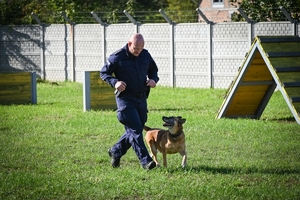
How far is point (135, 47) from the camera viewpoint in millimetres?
9102

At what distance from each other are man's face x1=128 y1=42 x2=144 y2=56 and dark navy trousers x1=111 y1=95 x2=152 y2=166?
60 cm

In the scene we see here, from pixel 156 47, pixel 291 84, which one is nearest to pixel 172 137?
pixel 291 84

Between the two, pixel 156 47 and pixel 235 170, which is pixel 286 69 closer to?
pixel 235 170

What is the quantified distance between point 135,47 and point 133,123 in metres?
0.98

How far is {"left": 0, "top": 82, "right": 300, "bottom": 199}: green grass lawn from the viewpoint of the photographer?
8.02 m

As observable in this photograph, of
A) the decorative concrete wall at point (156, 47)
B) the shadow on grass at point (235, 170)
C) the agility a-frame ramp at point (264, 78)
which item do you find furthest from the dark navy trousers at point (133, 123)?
the decorative concrete wall at point (156, 47)

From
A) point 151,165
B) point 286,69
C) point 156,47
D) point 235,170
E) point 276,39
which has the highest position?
point 276,39

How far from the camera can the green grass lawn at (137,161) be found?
26.3 feet

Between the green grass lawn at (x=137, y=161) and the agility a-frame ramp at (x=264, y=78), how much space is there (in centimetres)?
46

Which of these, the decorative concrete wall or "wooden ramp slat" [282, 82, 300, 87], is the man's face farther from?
the decorative concrete wall

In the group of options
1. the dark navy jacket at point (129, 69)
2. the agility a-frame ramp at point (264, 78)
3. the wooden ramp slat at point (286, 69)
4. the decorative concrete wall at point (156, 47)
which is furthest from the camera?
the decorative concrete wall at point (156, 47)

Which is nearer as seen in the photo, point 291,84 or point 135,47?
point 135,47

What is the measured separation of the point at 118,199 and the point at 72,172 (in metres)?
1.81

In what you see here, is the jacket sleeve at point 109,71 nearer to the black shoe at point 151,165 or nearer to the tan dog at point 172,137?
the tan dog at point 172,137
